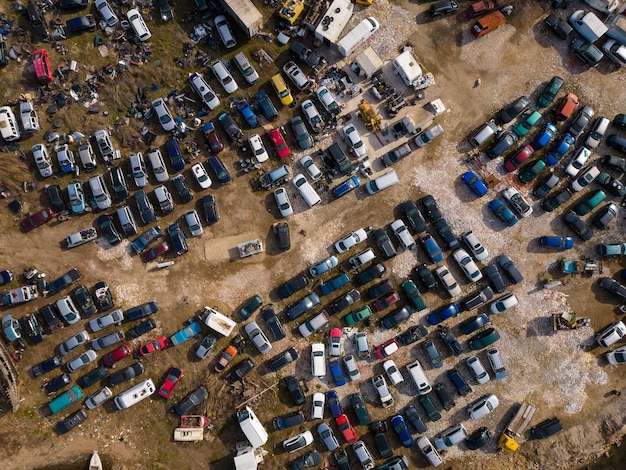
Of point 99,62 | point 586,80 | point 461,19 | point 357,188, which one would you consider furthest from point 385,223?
point 99,62

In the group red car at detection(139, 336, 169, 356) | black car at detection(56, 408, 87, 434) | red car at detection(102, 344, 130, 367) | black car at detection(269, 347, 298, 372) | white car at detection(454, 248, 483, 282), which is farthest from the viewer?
white car at detection(454, 248, 483, 282)

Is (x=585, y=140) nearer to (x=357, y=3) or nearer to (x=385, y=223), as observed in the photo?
(x=385, y=223)

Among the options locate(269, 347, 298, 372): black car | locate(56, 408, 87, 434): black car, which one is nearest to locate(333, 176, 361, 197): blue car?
locate(269, 347, 298, 372): black car

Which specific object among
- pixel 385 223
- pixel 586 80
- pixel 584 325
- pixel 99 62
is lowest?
pixel 99 62

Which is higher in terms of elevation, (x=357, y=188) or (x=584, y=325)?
(x=584, y=325)

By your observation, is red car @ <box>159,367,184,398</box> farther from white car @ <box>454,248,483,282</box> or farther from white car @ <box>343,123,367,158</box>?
white car @ <box>454,248,483,282</box>

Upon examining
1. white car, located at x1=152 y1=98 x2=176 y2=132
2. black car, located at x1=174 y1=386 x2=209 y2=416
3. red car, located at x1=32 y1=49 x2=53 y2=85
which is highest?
white car, located at x1=152 y1=98 x2=176 y2=132

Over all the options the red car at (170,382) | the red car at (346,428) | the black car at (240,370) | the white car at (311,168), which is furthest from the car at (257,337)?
the white car at (311,168)

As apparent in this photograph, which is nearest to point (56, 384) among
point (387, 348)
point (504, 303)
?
point (387, 348)
